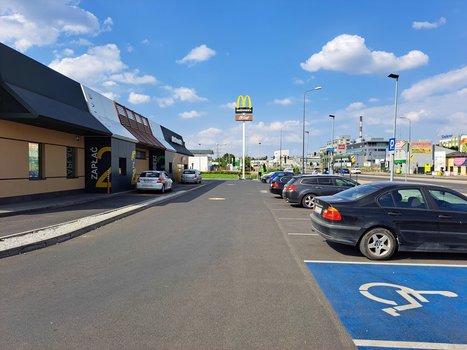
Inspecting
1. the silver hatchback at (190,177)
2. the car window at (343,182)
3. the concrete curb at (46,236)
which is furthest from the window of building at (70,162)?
the silver hatchback at (190,177)

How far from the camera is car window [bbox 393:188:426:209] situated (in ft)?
22.1

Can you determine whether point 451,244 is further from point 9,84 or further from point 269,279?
point 9,84

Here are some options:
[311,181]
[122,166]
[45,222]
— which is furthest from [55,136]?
[311,181]

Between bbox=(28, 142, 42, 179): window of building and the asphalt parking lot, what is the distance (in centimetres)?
1269

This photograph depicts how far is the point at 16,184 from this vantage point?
13.8m

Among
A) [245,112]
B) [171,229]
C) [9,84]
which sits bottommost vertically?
[171,229]

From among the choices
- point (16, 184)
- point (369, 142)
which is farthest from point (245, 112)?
point (369, 142)

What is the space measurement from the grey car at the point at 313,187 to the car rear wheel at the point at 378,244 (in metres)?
8.40

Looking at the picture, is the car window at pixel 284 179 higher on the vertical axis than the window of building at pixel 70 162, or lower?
lower

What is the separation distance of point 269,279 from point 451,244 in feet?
12.7

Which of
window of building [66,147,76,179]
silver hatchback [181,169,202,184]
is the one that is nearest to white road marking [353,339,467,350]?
window of building [66,147,76,179]

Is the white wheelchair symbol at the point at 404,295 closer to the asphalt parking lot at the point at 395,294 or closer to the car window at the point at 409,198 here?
the asphalt parking lot at the point at 395,294

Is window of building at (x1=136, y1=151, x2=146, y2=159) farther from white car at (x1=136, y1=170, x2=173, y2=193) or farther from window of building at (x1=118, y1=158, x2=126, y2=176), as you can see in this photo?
white car at (x1=136, y1=170, x2=173, y2=193)

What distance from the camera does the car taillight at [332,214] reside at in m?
6.76
